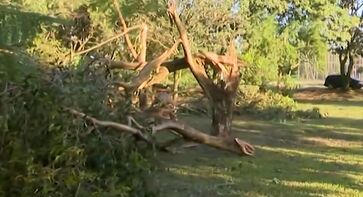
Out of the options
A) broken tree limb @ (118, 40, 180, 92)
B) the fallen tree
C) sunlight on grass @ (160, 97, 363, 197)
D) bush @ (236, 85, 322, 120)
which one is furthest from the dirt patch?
broken tree limb @ (118, 40, 180, 92)

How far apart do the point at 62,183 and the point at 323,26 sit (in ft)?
87.4

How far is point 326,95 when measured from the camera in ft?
128

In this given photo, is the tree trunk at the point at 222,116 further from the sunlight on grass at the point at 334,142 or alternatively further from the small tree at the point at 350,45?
the small tree at the point at 350,45

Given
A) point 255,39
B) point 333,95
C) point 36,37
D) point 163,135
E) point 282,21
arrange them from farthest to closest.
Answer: point 333,95
point 282,21
point 255,39
point 163,135
point 36,37

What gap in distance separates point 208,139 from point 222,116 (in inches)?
68.7

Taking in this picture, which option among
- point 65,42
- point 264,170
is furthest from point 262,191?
point 65,42

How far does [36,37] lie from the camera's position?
13.9 ft

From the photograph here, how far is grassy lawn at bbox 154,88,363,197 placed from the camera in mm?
9172

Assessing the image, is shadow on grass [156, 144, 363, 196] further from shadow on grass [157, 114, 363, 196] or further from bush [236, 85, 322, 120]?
bush [236, 85, 322, 120]

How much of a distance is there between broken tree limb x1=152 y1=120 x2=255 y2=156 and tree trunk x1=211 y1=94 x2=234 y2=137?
0.63 metres

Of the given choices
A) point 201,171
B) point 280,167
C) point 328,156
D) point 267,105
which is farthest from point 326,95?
point 201,171

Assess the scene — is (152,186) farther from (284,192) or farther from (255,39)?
(255,39)

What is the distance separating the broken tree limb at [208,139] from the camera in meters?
11.3

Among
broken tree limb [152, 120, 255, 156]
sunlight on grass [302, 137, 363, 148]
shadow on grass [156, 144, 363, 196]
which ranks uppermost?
broken tree limb [152, 120, 255, 156]
